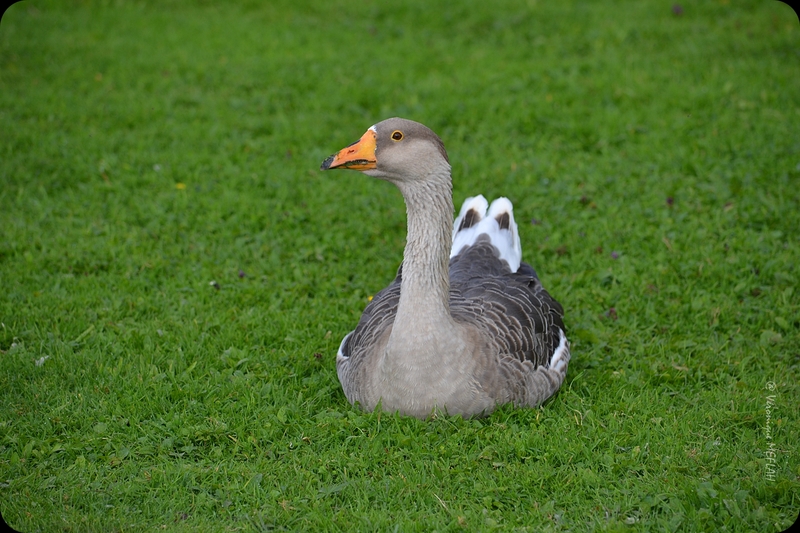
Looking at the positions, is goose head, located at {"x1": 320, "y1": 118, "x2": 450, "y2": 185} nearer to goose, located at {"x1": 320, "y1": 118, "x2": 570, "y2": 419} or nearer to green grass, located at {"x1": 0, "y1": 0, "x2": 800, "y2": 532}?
goose, located at {"x1": 320, "y1": 118, "x2": 570, "y2": 419}

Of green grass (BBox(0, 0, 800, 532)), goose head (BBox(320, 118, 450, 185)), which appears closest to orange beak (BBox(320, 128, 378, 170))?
goose head (BBox(320, 118, 450, 185))

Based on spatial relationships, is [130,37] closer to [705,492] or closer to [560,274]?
[560,274]

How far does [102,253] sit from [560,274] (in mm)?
3578

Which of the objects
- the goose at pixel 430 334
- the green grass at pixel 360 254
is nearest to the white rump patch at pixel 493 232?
the green grass at pixel 360 254

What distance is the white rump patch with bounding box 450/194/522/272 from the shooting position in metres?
5.40

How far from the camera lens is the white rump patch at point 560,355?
4614 mm

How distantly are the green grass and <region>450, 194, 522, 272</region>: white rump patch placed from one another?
0.61 m

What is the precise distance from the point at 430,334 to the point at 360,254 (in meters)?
2.30

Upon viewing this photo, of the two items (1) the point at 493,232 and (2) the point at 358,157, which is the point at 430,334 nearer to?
(2) the point at 358,157

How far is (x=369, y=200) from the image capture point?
703 centimetres

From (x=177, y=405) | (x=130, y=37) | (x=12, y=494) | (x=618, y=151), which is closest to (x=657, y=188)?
(x=618, y=151)

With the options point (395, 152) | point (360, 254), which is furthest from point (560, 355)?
point (360, 254)

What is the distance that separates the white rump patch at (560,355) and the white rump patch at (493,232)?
2.15 ft

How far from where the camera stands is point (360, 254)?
20.7 ft
